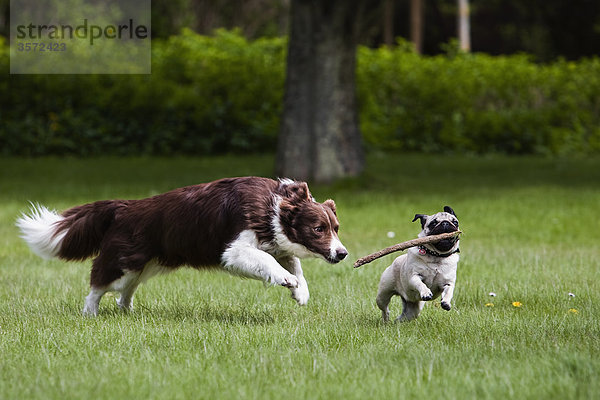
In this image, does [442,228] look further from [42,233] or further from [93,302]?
[42,233]

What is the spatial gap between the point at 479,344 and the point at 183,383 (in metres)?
1.87

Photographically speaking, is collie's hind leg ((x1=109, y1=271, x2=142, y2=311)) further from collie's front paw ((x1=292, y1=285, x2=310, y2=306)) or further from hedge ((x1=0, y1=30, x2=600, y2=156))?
hedge ((x1=0, y1=30, x2=600, y2=156))

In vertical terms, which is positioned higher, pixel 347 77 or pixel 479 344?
pixel 347 77

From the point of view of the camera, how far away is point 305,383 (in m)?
4.39

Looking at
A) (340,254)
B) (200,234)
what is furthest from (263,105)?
(340,254)

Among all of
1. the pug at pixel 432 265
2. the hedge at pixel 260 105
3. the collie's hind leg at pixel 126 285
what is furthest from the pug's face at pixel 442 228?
the hedge at pixel 260 105

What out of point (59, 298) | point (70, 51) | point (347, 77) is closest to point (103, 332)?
point (59, 298)

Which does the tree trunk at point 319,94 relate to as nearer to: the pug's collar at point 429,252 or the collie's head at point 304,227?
the collie's head at point 304,227

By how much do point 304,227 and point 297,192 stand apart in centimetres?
26

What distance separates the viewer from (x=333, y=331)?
5637 mm

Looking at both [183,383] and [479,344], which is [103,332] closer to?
[183,383]

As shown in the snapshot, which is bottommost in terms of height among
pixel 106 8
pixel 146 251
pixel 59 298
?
pixel 59 298

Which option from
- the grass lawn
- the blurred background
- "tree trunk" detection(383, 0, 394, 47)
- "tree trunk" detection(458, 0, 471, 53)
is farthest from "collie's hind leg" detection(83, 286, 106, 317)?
"tree trunk" detection(383, 0, 394, 47)

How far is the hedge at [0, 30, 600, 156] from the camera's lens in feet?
72.2
